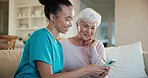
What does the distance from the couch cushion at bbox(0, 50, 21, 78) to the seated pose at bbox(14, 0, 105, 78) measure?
2.16ft

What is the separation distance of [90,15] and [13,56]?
2.46ft

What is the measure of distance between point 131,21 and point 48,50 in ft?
14.4

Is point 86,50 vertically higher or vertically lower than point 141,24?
lower

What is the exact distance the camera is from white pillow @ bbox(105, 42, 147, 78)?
211 cm

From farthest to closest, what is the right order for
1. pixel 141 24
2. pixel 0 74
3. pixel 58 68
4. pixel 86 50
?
pixel 141 24
pixel 0 74
pixel 86 50
pixel 58 68

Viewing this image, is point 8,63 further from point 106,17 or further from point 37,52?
point 106,17

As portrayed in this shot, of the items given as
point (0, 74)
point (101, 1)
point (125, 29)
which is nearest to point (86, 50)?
point (0, 74)

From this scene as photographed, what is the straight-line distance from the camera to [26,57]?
1.15 meters

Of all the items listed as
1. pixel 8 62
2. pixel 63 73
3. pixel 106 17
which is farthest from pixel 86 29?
pixel 106 17

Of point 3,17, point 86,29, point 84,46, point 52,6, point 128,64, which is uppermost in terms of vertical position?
→ point 3,17

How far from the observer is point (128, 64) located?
213cm

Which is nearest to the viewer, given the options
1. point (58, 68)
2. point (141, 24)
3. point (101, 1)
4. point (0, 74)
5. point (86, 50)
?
point (58, 68)

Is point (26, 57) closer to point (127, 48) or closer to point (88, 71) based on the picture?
point (88, 71)

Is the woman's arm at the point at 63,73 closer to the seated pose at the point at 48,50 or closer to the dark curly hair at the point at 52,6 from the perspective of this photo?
the seated pose at the point at 48,50
